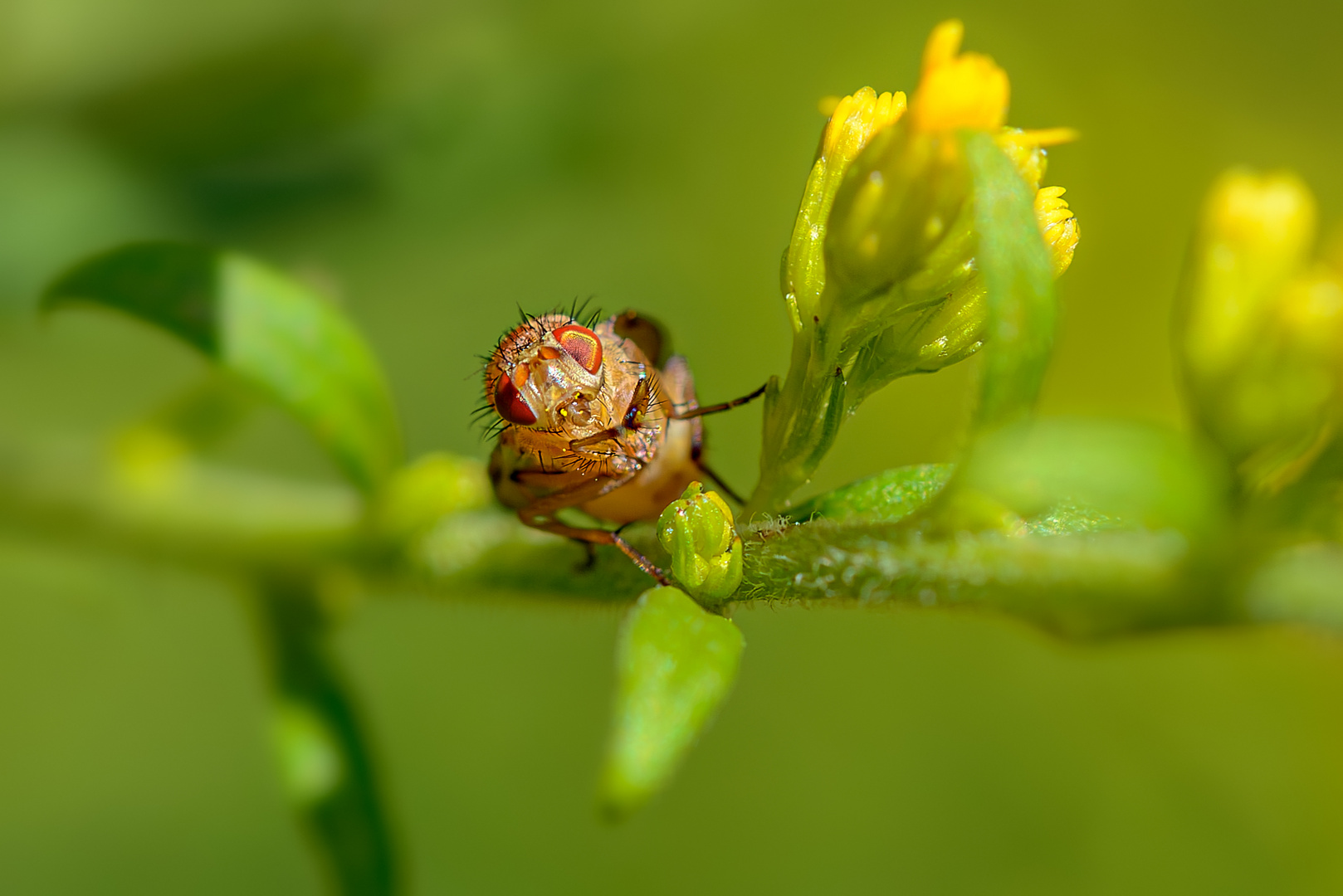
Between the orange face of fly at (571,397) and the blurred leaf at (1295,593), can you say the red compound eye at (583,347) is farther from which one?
the blurred leaf at (1295,593)

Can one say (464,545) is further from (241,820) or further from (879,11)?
(879,11)

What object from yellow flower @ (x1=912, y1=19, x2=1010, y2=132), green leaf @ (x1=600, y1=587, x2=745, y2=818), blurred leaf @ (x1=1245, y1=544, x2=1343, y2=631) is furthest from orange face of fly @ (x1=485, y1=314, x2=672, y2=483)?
blurred leaf @ (x1=1245, y1=544, x2=1343, y2=631)

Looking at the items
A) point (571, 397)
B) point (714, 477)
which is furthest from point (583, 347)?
point (714, 477)

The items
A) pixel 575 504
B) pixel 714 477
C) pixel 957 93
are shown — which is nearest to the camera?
pixel 957 93

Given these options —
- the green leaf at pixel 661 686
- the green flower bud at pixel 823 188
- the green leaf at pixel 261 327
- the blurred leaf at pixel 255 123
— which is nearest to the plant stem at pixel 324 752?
the green leaf at pixel 261 327

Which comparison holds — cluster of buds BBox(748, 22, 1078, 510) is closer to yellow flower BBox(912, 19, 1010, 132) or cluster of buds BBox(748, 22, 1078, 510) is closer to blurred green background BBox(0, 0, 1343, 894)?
yellow flower BBox(912, 19, 1010, 132)

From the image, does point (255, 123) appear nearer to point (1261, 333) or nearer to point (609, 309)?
point (609, 309)

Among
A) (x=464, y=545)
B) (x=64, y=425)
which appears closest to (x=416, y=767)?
(x=64, y=425)

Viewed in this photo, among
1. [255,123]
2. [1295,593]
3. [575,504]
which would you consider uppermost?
[255,123]
